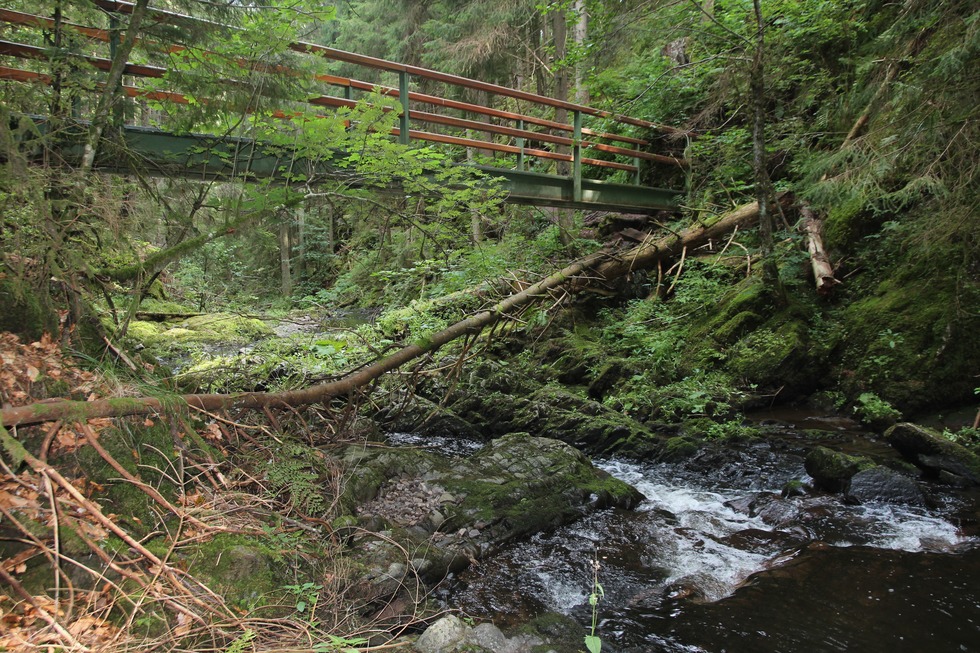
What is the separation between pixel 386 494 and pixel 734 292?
6.84 meters

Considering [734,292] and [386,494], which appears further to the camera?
[734,292]

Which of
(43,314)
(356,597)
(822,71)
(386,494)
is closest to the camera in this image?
(356,597)

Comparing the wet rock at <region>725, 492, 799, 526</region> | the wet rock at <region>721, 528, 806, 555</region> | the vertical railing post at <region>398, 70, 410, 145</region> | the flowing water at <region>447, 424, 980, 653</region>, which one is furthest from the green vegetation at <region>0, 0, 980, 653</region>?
the wet rock at <region>721, 528, 806, 555</region>

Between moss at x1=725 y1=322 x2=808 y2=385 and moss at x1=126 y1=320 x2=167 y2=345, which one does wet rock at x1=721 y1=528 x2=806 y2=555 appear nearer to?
moss at x1=725 y1=322 x2=808 y2=385

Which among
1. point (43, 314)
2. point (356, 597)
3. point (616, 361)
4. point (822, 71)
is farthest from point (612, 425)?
point (822, 71)

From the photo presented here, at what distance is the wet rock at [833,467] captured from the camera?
5.55 metres

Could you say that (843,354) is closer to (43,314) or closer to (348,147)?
(348,147)

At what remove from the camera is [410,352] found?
595 centimetres

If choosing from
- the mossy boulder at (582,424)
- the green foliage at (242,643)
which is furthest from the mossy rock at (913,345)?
the green foliage at (242,643)

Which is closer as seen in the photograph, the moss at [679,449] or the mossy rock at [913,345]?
the mossy rock at [913,345]

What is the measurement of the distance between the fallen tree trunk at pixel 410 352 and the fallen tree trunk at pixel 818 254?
1.12 metres

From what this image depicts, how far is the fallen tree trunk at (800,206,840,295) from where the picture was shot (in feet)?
26.3

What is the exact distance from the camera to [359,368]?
580 cm

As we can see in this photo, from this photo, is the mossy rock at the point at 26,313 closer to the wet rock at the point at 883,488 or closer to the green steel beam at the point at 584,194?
the green steel beam at the point at 584,194
